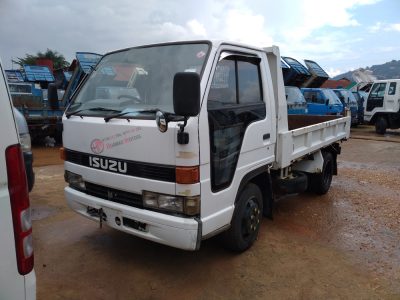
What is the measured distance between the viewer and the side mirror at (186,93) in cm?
241

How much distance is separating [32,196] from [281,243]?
3955 mm

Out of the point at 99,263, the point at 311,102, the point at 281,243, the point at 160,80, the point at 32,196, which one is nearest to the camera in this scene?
→ the point at 160,80

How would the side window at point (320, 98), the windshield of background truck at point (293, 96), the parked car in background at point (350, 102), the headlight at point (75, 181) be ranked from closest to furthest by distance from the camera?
1. the headlight at point (75, 181)
2. the windshield of background truck at point (293, 96)
3. the side window at point (320, 98)
4. the parked car in background at point (350, 102)

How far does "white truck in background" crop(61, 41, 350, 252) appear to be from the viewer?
9.10 ft

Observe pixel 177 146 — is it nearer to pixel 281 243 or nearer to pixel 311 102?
pixel 281 243

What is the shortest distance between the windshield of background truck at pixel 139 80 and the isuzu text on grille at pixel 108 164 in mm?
406

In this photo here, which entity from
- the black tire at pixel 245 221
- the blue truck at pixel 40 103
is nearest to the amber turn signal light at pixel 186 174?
the black tire at pixel 245 221

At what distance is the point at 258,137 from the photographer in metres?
3.63

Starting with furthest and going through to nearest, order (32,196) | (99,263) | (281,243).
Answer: (32,196) < (281,243) < (99,263)

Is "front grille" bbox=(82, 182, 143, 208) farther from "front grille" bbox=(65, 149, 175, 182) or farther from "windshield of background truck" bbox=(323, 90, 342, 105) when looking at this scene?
"windshield of background truck" bbox=(323, 90, 342, 105)

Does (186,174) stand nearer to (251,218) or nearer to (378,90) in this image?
(251,218)

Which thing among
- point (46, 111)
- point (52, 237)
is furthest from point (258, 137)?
point (46, 111)

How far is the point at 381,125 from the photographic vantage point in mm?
15031

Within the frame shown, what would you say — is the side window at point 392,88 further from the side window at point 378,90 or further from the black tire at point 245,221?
the black tire at point 245,221
